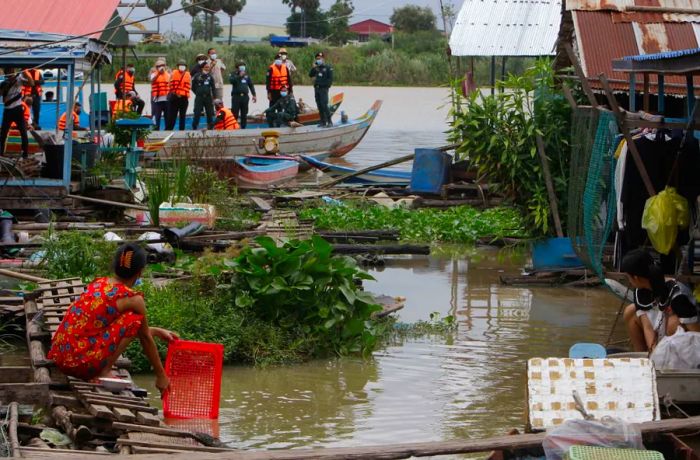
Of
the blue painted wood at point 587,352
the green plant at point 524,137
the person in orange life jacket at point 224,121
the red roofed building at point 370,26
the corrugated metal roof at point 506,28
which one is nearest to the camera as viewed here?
the blue painted wood at point 587,352

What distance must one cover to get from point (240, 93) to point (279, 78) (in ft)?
3.04

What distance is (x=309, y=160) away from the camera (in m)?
22.5

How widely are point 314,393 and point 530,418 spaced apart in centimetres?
230

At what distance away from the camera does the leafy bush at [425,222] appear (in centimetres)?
1505

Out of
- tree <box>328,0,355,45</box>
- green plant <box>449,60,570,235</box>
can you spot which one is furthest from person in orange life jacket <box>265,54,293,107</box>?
tree <box>328,0,355,45</box>

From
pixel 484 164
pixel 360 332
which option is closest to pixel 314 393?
pixel 360 332

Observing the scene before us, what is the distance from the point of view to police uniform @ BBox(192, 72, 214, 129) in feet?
79.5

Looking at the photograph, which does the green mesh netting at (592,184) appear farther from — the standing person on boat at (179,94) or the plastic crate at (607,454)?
the standing person on boat at (179,94)

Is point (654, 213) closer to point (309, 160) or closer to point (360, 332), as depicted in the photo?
point (360, 332)

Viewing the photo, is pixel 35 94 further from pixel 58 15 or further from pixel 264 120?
pixel 58 15

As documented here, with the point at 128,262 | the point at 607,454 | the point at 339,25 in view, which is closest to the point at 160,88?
the point at 128,262

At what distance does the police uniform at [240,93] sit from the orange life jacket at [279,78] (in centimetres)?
49

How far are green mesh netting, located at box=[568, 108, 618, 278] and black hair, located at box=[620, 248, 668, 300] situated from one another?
1046 millimetres

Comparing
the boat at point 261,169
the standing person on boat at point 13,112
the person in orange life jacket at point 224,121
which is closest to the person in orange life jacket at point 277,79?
the person in orange life jacket at point 224,121
